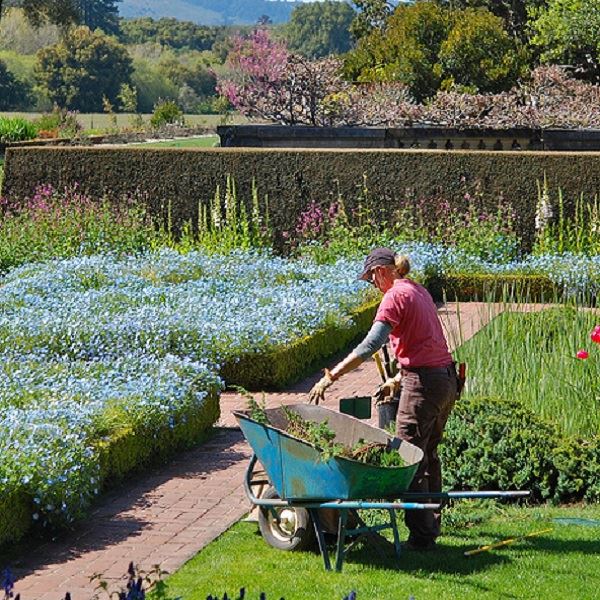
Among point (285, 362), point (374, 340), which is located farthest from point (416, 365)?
point (285, 362)

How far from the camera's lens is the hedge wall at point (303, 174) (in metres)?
15.9

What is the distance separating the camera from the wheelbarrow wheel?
605 cm

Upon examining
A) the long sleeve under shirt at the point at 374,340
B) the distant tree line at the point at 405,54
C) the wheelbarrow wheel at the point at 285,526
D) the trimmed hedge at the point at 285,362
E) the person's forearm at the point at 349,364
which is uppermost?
the distant tree line at the point at 405,54

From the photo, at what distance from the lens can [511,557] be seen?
6.00m

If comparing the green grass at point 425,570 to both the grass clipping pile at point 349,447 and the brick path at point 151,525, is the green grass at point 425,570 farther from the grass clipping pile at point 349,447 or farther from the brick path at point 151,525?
the grass clipping pile at point 349,447

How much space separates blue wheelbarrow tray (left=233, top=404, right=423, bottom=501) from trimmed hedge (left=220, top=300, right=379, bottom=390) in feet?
13.2

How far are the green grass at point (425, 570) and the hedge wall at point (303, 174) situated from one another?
969 centimetres

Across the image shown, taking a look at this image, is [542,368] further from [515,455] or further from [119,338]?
[119,338]

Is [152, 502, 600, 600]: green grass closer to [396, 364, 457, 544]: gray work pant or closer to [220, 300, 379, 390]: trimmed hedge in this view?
[396, 364, 457, 544]: gray work pant

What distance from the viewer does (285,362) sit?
33.6 ft

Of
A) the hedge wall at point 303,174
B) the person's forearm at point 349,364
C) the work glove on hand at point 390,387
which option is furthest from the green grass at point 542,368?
the hedge wall at point 303,174

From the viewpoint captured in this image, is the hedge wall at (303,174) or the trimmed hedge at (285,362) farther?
the hedge wall at (303,174)

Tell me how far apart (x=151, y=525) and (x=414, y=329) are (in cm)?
174

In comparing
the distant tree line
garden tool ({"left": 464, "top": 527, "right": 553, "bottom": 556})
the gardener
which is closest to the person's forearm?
the gardener
